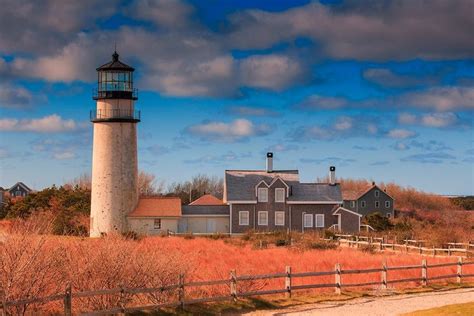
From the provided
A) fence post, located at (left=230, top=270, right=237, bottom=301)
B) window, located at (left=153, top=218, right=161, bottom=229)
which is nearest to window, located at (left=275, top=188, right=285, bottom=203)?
window, located at (left=153, top=218, right=161, bottom=229)

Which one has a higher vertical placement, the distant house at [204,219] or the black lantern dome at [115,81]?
the black lantern dome at [115,81]

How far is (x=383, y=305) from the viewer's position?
20172 mm

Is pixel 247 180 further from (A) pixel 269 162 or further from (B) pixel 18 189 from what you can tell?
(B) pixel 18 189


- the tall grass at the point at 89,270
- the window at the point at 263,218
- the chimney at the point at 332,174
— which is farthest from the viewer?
the chimney at the point at 332,174

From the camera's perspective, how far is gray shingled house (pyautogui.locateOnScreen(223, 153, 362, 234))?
180 feet

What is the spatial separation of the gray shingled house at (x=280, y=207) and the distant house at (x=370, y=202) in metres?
23.9

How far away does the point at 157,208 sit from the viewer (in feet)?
171

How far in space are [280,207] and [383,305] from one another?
116ft

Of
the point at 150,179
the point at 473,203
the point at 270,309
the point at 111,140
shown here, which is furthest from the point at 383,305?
the point at 473,203

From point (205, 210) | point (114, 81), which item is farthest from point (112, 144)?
point (205, 210)

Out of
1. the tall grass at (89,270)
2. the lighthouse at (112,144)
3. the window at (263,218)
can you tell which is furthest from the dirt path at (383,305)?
the window at (263,218)

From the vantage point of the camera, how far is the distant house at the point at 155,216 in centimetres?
5047

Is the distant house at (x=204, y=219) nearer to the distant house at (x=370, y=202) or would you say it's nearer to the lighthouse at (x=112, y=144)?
the lighthouse at (x=112, y=144)

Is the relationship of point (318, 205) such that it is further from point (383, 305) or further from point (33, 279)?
point (33, 279)
